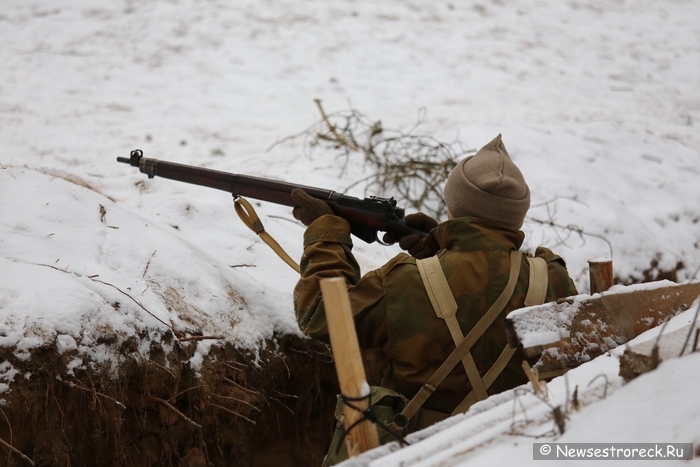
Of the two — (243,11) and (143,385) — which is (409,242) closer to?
(143,385)

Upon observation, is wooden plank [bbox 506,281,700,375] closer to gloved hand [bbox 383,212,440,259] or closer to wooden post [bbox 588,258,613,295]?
wooden post [bbox 588,258,613,295]

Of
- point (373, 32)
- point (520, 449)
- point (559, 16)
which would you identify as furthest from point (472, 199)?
point (559, 16)

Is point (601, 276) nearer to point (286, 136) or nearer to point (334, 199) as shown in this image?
point (334, 199)

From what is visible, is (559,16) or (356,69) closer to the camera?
(356,69)

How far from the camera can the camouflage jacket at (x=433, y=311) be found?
8.71 ft

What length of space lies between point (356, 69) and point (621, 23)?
168 inches

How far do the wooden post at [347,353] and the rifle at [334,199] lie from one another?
4.48ft

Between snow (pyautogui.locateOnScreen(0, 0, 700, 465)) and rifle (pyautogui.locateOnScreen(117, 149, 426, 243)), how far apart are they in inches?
14.7

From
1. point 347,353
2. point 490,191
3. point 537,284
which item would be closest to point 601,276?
point 537,284

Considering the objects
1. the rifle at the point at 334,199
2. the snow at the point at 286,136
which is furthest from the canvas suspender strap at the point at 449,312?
the rifle at the point at 334,199

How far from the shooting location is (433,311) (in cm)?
265

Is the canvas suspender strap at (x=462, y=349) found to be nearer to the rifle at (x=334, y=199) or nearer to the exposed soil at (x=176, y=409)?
the rifle at (x=334, y=199)

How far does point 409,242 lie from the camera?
3209 millimetres

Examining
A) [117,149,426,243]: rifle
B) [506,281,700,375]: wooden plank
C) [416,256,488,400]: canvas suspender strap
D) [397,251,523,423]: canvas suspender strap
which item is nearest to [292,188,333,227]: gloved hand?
[117,149,426,243]: rifle
